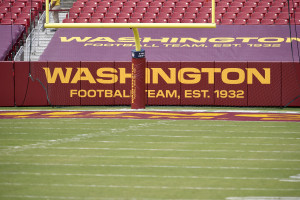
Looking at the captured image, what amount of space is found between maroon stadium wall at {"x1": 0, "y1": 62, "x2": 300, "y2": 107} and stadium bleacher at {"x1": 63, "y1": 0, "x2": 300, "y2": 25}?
396cm

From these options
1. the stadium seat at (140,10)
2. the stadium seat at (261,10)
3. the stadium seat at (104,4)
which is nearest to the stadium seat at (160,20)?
the stadium seat at (140,10)

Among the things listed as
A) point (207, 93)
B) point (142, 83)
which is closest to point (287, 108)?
point (207, 93)

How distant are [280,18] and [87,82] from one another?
7119 mm

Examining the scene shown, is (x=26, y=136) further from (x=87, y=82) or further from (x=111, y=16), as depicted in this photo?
(x=111, y=16)

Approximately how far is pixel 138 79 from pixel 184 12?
5.83 meters

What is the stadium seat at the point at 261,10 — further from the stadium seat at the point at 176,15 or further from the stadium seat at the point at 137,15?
the stadium seat at the point at 137,15

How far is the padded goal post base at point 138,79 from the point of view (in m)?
17.2

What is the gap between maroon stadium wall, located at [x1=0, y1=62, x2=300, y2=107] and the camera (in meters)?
18.0

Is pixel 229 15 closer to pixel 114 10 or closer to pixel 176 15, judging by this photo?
pixel 176 15

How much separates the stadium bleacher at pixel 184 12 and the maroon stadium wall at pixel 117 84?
396cm

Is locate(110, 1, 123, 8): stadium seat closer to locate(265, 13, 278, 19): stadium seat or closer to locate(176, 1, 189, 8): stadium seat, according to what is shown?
locate(176, 1, 189, 8): stadium seat

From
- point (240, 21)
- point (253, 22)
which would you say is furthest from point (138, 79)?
point (253, 22)

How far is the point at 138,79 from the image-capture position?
56.7 ft

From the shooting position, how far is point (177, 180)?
30.7 feet
